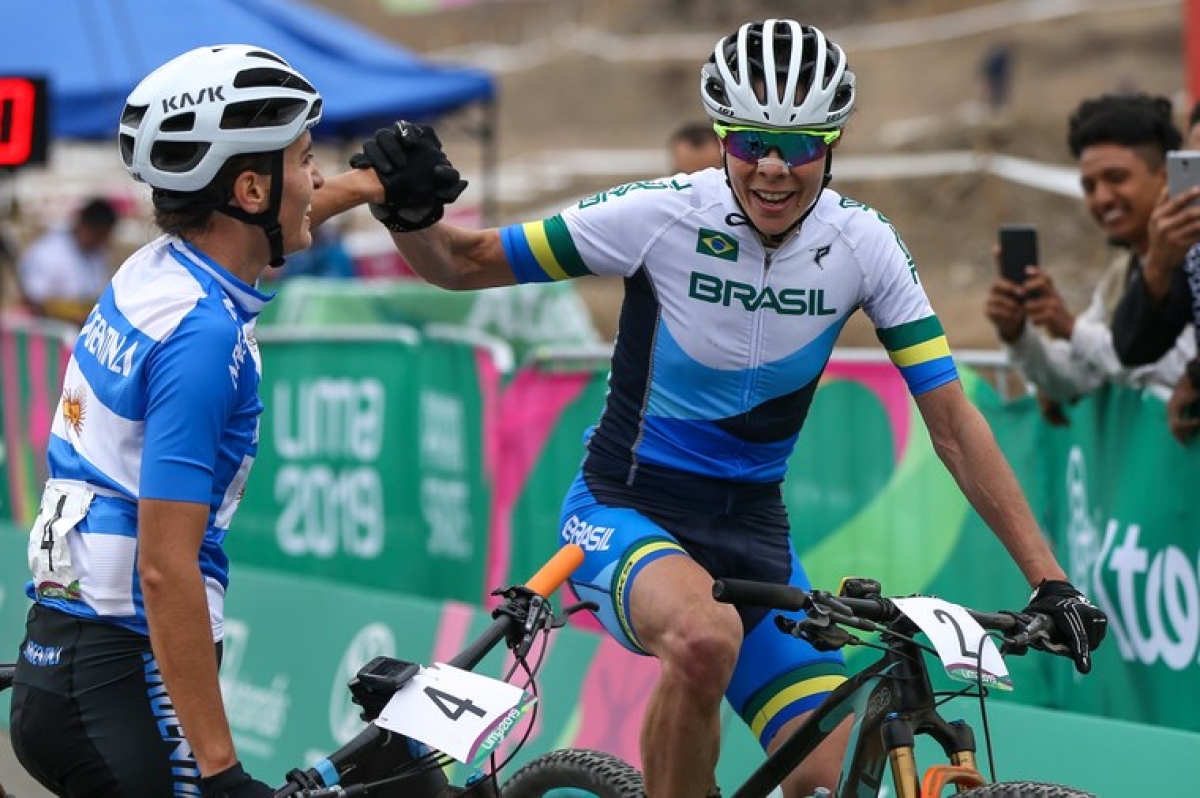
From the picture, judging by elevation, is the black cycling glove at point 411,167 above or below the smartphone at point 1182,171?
below

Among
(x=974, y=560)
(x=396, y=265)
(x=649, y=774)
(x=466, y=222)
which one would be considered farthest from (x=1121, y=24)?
(x=649, y=774)

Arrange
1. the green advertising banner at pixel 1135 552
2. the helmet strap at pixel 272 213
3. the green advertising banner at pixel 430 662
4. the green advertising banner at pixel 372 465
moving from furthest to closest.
A: the green advertising banner at pixel 372 465 → the green advertising banner at pixel 1135 552 → the green advertising banner at pixel 430 662 → the helmet strap at pixel 272 213

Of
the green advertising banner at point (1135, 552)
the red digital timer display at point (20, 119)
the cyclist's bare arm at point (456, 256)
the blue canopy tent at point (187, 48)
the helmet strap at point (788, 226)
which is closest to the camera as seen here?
the helmet strap at point (788, 226)

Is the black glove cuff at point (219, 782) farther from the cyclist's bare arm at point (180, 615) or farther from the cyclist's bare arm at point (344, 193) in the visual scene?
the cyclist's bare arm at point (344, 193)

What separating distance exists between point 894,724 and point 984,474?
3.17 ft

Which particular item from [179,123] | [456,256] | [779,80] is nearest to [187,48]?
[456,256]

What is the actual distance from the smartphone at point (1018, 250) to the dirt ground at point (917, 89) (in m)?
12.7

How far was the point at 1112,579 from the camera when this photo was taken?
23.6 ft

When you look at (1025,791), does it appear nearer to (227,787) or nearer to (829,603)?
(829,603)

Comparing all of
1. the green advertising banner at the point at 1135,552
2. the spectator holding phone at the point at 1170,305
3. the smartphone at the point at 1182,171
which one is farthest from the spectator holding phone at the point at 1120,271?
the smartphone at the point at 1182,171

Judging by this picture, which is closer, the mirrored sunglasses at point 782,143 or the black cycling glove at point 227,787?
the black cycling glove at point 227,787

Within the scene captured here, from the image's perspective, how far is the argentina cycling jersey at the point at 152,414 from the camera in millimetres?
3773

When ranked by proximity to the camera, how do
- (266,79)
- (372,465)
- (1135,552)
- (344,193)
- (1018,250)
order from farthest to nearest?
(372,465)
(1018,250)
(1135,552)
(344,193)
(266,79)

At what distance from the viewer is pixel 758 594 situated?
4168 mm
